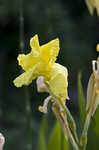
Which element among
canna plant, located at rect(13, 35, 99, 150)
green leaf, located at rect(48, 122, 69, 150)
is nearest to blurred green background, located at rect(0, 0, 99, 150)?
green leaf, located at rect(48, 122, 69, 150)

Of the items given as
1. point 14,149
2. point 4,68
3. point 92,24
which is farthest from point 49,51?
point 92,24

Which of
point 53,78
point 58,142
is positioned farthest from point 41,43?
point 53,78

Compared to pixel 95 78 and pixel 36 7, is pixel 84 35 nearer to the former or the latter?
pixel 36 7

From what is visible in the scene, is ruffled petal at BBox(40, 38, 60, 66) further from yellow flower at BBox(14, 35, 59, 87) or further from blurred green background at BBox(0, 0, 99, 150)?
blurred green background at BBox(0, 0, 99, 150)

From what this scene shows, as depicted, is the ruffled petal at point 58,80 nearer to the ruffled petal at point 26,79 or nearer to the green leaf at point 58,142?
the ruffled petal at point 26,79

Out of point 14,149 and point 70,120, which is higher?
point 70,120

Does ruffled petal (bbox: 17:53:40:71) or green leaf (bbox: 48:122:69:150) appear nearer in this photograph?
ruffled petal (bbox: 17:53:40:71)
